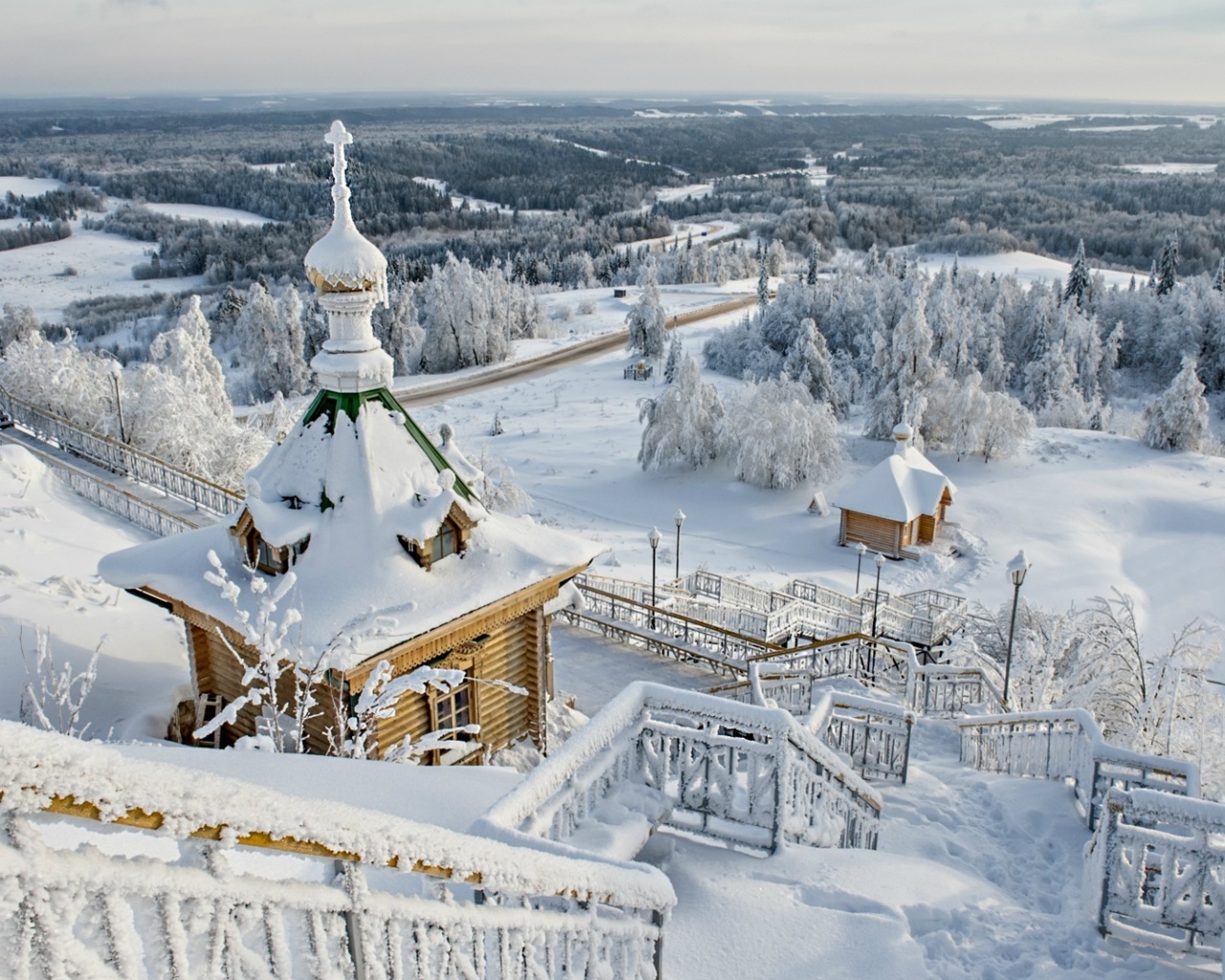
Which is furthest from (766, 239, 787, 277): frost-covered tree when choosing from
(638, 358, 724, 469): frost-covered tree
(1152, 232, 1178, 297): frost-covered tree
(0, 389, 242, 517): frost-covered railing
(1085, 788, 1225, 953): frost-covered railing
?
(1085, 788, 1225, 953): frost-covered railing

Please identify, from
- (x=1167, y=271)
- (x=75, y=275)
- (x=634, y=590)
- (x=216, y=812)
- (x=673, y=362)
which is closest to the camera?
(x=216, y=812)

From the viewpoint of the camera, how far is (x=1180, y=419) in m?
38.6

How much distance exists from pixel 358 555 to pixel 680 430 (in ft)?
86.1

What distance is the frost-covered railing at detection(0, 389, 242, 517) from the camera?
20.4 m

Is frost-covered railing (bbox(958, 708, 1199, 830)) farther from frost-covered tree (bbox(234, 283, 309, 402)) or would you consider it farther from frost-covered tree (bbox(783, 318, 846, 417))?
frost-covered tree (bbox(234, 283, 309, 402))

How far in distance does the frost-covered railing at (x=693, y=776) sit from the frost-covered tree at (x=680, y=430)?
93.0 ft

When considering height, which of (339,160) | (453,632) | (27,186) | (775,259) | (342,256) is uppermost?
(27,186)

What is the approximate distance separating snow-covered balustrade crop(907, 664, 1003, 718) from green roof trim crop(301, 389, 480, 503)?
7641 millimetres

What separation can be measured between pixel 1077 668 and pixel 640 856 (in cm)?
1570


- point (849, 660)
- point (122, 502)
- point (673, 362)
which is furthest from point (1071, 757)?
point (673, 362)

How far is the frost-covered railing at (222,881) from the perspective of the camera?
2061 mm

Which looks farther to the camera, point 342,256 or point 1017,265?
point 1017,265

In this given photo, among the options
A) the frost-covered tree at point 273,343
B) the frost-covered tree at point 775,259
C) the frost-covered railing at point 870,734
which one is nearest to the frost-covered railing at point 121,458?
the frost-covered railing at point 870,734

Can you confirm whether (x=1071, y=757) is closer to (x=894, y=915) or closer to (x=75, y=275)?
(x=894, y=915)
